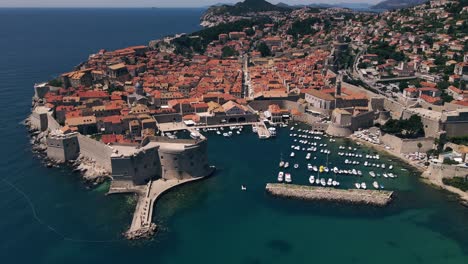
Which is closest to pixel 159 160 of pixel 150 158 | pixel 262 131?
pixel 150 158

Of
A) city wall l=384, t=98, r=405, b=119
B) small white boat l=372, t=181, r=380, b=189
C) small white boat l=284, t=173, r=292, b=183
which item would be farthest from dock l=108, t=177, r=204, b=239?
city wall l=384, t=98, r=405, b=119

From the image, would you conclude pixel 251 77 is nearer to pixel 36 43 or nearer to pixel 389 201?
pixel 389 201

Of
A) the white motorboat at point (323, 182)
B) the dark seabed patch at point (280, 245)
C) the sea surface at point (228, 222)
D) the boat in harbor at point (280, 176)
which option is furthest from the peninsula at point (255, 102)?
the dark seabed patch at point (280, 245)

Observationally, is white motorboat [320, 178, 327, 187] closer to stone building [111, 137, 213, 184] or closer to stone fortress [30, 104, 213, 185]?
stone fortress [30, 104, 213, 185]

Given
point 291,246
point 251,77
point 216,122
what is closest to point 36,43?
point 251,77

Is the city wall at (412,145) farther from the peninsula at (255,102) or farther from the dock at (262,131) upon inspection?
the dock at (262,131)

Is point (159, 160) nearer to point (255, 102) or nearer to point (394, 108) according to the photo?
point (255, 102)
